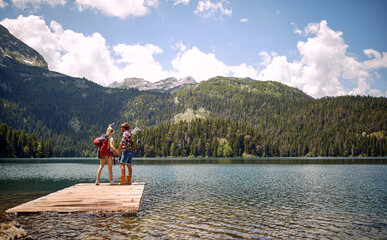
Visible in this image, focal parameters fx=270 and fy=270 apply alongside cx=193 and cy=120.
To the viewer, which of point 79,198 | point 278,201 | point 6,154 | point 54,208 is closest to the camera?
point 54,208

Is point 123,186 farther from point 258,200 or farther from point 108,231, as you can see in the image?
point 258,200

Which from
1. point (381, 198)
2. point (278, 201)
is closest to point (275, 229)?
point (278, 201)

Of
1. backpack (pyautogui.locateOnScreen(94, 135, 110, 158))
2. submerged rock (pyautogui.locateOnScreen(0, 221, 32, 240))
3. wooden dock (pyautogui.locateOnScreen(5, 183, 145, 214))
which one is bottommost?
wooden dock (pyautogui.locateOnScreen(5, 183, 145, 214))

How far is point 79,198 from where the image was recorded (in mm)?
18500

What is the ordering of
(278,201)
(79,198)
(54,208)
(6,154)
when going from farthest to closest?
(6,154), (278,201), (79,198), (54,208)

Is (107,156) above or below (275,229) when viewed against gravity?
above

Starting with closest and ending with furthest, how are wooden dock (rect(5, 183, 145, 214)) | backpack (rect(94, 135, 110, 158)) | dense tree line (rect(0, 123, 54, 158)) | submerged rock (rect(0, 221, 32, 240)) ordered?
submerged rock (rect(0, 221, 32, 240)) < wooden dock (rect(5, 183, 145, 214)) < backpack (rect(94, 135, 110, 158)) < dense tree line (rect(0, 123, 54, 158))

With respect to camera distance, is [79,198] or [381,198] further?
[381,198]

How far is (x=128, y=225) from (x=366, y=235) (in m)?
13.1

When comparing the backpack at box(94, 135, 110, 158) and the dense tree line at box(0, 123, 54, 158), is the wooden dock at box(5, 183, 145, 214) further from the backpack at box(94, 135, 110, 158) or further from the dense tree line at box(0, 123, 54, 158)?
the dense tree line at box(0, 123, 54, 158)

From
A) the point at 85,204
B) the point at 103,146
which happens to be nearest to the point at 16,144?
the point at 103,146

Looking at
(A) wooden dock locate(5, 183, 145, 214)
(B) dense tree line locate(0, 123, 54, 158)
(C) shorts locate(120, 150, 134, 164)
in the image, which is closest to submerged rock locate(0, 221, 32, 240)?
(A) wooden dock locate(5, 183, 145, 214)

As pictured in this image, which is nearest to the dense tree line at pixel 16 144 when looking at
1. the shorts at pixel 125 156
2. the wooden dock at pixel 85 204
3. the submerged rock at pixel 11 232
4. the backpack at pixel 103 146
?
the backpack at pixel 103 146

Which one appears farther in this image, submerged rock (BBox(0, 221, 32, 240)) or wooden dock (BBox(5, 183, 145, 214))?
wooden dock (BBox(5, 183, 145, 214))
